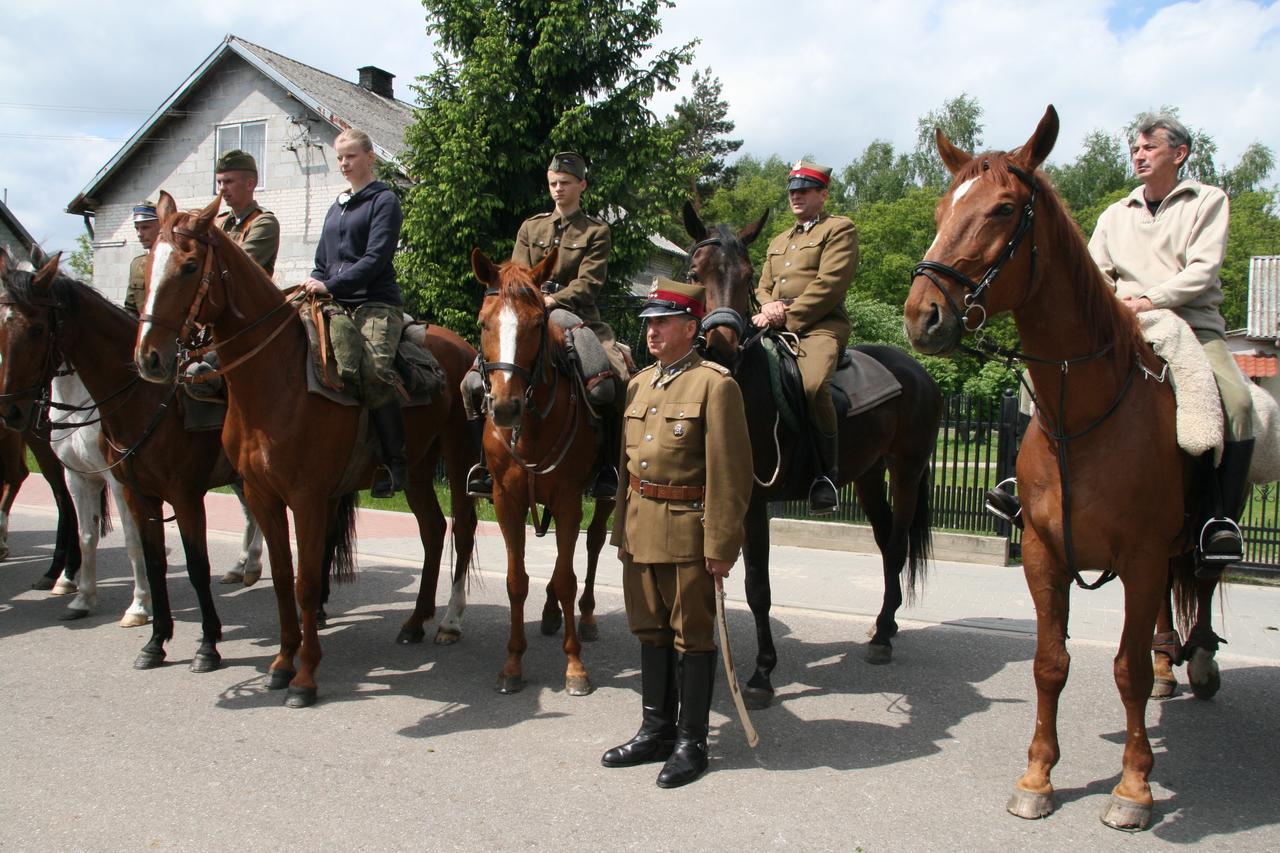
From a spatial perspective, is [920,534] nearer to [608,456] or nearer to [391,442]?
[608,456]

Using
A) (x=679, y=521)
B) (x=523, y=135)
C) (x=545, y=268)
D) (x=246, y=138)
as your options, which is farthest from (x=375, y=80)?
(x=679, y=521)

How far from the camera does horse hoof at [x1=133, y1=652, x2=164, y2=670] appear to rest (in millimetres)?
5570

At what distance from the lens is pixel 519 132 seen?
15.7 m

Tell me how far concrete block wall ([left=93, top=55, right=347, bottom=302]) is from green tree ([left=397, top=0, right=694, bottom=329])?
646 centimetres

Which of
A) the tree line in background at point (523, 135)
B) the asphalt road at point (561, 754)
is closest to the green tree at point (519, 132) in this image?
the tree line in background at point (523, 135)

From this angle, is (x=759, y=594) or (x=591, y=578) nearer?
(x=759, y=594)

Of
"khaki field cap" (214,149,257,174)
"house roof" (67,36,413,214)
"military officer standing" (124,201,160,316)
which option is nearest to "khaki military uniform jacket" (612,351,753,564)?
"khaki field cap" (214,149,257,174)

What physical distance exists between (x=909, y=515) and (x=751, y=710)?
228 centimetres

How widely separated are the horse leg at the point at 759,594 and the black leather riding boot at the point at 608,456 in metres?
1.01

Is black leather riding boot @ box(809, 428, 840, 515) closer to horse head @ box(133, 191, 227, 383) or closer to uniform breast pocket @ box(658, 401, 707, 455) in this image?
uniform breast pocket @ box(658, 401, 707, 455)

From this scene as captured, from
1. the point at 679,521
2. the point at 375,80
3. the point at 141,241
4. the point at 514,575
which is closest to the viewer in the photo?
the point at 679,521

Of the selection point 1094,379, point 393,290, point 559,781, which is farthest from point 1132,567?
point 393,290

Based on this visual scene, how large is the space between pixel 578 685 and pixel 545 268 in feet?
8.12

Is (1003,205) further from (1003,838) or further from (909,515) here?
(909,515)
